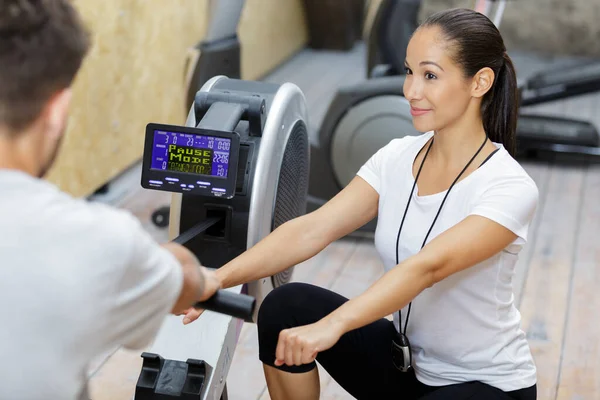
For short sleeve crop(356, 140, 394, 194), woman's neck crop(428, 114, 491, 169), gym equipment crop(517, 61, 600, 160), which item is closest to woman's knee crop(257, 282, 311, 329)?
short sleeve crop(356, 140, 394, 194)

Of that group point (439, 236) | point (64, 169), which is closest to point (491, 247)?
point (439, 236)

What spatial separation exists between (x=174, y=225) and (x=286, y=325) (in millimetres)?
354

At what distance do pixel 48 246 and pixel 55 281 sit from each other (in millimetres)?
36

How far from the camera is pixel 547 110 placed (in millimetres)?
4891

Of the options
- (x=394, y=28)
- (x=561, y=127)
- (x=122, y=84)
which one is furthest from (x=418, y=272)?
(x=561, y=127)

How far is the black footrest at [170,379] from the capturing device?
166 centimetres

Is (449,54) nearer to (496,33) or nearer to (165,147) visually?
(496,33)

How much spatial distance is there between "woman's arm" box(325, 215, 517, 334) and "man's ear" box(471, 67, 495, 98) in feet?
0.85

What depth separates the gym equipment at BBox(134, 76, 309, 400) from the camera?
1.68 metres

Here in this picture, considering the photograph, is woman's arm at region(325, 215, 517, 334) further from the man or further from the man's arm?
the man

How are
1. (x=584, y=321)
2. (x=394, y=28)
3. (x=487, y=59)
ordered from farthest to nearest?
(x=394, y=28)
(x=584, y=321)
(x=487, y=59)

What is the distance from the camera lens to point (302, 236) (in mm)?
1701

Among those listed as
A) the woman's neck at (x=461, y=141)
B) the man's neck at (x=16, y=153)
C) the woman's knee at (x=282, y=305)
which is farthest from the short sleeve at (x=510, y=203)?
the man's neck at (x=16, y=153)

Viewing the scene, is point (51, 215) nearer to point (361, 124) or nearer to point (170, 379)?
point (170, 379)
